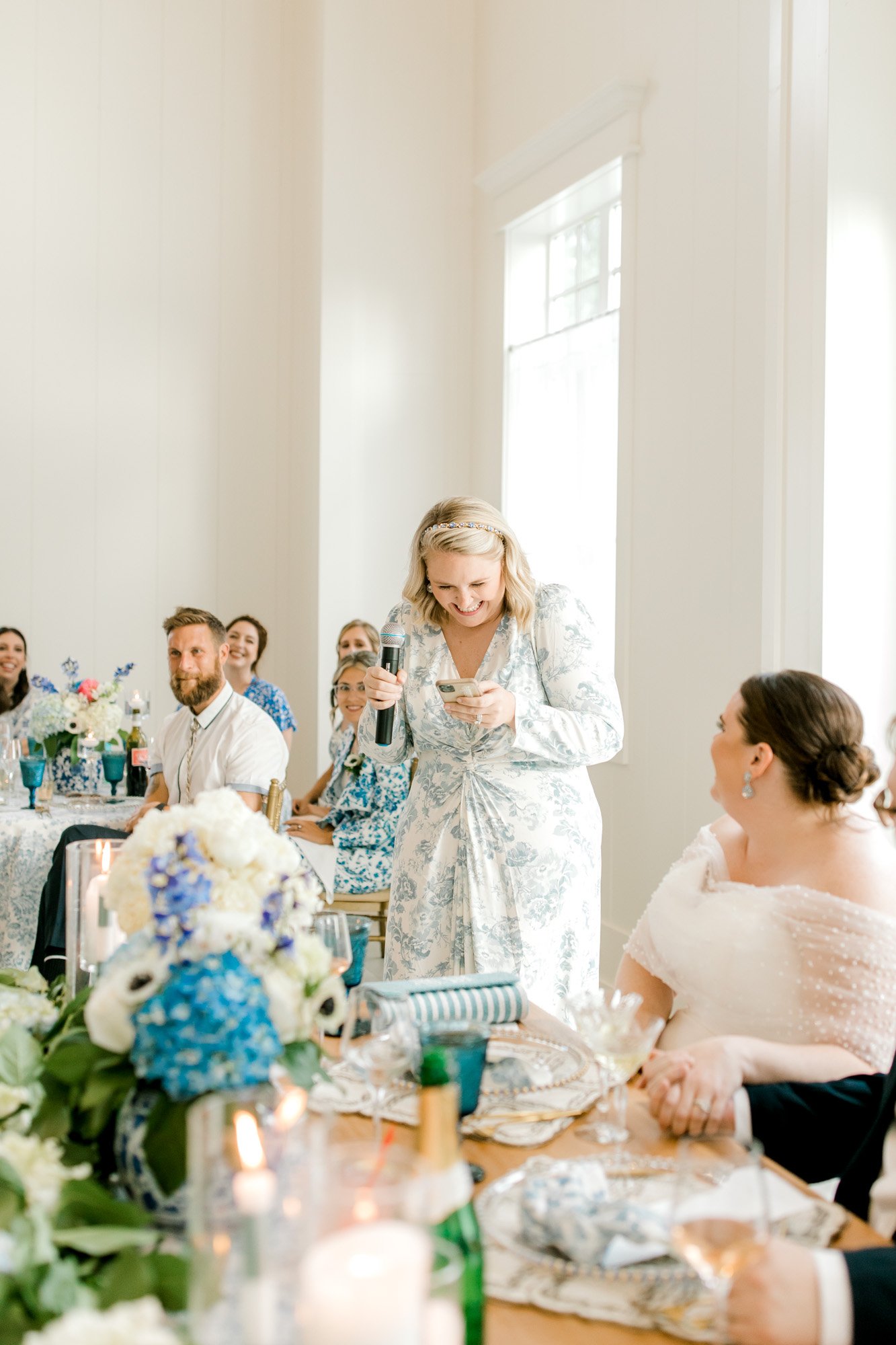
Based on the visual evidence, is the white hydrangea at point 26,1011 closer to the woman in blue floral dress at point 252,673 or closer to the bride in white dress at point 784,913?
the bride in white dress at point 784,913

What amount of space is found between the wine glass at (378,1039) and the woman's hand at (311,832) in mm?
3271

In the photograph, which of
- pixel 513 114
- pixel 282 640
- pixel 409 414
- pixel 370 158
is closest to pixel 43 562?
pixel 282 640

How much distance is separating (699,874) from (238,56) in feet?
20.5

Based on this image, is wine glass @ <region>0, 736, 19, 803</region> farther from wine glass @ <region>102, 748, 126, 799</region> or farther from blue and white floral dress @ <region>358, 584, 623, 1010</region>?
blue and white floral dress @ <region>358, 584, 623, 1010</region>

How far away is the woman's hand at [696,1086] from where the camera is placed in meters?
1.41

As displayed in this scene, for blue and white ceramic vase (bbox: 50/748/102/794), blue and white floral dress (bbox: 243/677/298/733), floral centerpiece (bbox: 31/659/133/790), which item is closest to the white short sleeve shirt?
floral centerpiece (bbox: 31/659/133/790)

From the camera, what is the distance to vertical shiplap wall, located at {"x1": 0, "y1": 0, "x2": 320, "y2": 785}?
6.35 m

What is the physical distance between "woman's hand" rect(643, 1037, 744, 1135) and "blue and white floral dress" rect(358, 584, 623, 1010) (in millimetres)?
1138

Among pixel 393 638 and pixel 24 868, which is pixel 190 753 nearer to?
pixel 24 868

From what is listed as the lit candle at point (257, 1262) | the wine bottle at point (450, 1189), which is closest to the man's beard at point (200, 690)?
the wine bottle at point (450, 1189)

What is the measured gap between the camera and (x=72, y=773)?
15.2ft

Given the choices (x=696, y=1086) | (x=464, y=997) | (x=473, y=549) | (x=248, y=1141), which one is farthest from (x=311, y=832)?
(x=248, y=1141)

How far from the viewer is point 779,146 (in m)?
3.84

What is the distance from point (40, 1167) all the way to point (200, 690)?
125 inches
